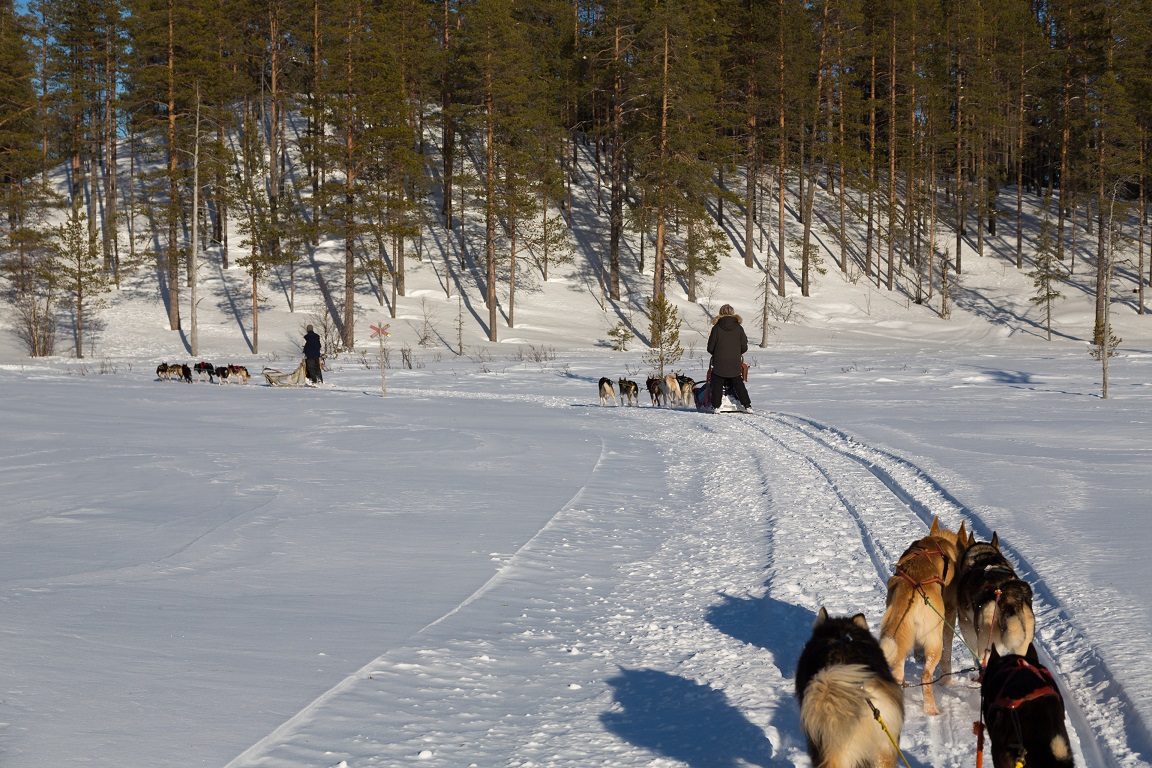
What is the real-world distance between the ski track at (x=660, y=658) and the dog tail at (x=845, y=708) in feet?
1.86

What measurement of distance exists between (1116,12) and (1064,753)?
5039cm

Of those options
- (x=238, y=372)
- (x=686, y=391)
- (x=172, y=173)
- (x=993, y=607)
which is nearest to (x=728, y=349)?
(x=686, y=391)

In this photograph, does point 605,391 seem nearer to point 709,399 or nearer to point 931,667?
point 709,399

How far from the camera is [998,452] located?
10.4 meters

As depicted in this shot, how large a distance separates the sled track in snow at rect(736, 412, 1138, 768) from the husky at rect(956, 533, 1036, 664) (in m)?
0.37

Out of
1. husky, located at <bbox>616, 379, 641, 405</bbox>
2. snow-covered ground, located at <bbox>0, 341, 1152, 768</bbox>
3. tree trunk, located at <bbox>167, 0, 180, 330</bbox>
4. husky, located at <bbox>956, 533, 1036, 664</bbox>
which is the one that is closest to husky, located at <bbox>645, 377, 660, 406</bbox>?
husky, located at <bbox>616, 379, 641, 405</bbox>

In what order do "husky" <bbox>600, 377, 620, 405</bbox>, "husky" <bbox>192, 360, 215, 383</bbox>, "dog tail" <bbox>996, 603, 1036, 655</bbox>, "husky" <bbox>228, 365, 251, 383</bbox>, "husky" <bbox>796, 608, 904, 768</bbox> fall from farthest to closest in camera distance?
"husky" <bbox>192, 360, 215, 383</bbox> → "husky" <bbox>228, 365, 251, 383</bbox> → "husky" <bbox>600, 377, 620, 405</bbox> → "dog tail" <bbox>996, 603, 1036, 655</bbox> → "husky" <bbox>796, 608, 904, 768</bbox>

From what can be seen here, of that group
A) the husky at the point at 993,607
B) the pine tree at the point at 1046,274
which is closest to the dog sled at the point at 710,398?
the husky at the point at 993,607

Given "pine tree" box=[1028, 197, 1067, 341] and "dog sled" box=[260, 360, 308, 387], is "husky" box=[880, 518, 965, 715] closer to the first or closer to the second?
"dog sled" box=[260, 360, 308, 387]

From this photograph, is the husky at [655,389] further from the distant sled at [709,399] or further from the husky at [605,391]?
the distant sled at [709,399]

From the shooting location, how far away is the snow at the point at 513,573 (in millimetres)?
3484

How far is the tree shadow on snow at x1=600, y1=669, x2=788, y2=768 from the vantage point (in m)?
3.36

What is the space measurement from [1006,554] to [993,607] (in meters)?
2.48

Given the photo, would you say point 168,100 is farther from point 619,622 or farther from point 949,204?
point 949,204
